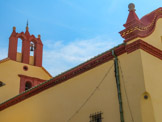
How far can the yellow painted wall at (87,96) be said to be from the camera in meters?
11.5

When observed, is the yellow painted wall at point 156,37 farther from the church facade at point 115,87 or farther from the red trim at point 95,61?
the red trim at point 95,61

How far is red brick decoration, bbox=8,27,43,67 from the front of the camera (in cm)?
2231

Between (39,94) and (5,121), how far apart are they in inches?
134

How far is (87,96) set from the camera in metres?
13.4

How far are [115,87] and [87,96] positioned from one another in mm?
1654

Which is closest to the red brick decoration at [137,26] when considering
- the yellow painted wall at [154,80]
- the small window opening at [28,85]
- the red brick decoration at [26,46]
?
the yellow painted wall at [154,80]

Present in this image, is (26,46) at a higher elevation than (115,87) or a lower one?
higher

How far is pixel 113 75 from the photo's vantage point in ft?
40.9

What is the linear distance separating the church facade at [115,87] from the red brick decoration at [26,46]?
605 centimetres

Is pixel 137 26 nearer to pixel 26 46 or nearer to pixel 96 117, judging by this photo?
pixel 96 117

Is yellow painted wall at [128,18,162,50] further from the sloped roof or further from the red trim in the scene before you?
the red trim

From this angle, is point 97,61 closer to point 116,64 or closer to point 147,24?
point 116,64

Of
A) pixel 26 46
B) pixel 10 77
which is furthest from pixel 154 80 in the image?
pixel 26 46

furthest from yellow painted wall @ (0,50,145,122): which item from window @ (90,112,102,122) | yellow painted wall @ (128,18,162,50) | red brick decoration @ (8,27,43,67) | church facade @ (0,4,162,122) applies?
red brick decoration @ (8,27,43,67)
